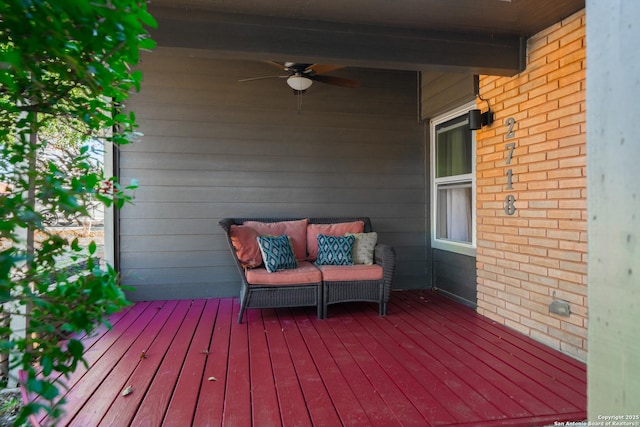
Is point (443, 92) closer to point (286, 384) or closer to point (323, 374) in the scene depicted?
point (323, 374)

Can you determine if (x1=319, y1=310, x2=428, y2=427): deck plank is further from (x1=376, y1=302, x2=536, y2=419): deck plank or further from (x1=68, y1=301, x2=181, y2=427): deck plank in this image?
(x1=68, y1=301, x2=181, y2=427): deck plank

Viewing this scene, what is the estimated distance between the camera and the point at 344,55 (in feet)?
9.04

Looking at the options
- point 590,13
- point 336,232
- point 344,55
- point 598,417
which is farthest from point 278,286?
point 590,13

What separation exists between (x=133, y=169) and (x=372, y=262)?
9.50ft

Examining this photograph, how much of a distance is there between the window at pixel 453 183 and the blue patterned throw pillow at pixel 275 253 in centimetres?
195

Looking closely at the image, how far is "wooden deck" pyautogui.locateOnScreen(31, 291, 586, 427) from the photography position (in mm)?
1859

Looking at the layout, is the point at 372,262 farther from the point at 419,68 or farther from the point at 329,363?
the point at 419,68

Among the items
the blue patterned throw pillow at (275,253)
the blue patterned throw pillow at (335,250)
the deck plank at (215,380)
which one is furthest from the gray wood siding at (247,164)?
the deck plank at (215,380)

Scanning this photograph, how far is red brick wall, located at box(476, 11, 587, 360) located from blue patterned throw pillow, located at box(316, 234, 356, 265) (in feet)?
4.39

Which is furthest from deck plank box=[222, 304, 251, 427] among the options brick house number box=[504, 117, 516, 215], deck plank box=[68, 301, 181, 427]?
brick house number box=[504, 117, 516, 215]

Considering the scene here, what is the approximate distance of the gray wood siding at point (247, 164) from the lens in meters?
4.15

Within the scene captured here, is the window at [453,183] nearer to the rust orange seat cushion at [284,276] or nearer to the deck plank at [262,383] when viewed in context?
the rust orange seat cushion at [284,276]

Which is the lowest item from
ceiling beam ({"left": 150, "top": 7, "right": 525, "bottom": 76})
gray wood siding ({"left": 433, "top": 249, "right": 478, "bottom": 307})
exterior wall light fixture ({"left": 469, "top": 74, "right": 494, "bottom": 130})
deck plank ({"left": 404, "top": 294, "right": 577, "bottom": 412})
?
deck plank ({"left": 404, "top": 294, "right": 577, "bottom": 412})

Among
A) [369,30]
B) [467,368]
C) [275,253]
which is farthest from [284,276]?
[369,30]
